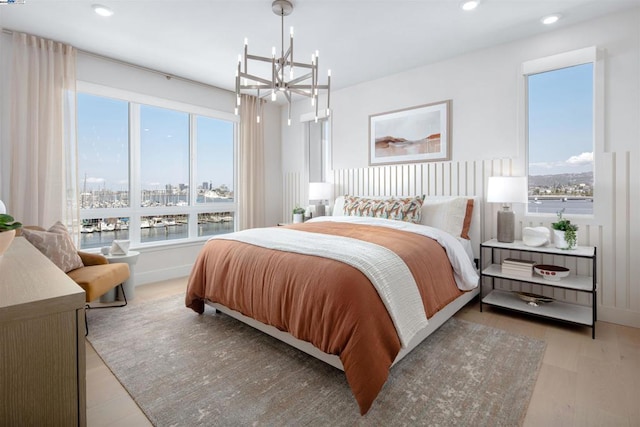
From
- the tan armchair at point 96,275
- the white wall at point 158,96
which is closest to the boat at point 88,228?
the white wall at point 158,96

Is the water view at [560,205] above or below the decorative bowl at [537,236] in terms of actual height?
above

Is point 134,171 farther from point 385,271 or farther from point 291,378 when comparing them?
point 385,271

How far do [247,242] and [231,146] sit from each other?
2.91 meters

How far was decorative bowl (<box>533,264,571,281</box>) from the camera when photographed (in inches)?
105

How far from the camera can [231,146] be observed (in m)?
5.02

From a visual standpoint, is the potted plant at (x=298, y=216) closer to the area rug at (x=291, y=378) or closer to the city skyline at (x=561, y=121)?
the area rug at (x=291, y=378)

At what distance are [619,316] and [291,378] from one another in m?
2.87

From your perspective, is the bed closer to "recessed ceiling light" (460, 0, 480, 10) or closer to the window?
the window

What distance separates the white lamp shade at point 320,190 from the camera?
4.51 meters

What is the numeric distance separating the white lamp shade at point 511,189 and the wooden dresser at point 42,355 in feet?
10.2

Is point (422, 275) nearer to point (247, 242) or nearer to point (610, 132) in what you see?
point (247, 242)

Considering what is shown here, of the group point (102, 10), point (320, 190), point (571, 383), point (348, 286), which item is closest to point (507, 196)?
point (571, 383)

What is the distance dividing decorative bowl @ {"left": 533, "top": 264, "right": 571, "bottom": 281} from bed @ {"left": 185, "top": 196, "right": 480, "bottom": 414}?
60cm

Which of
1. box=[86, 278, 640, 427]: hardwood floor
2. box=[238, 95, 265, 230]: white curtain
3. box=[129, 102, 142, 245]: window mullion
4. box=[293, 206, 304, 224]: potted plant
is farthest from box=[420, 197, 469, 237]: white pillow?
box=[129, 102, 142, 245]: window mullion
